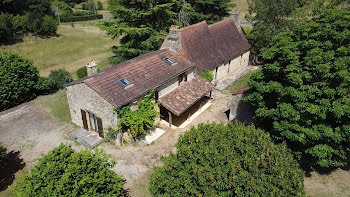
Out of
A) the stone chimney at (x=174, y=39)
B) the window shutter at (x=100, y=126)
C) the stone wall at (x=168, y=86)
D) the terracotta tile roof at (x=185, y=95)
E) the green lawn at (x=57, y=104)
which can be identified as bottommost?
the green lawn at (x=57, y=104)

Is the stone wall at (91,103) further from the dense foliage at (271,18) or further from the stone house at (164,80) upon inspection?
the dense foliage at (271,18)

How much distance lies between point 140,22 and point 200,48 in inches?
326

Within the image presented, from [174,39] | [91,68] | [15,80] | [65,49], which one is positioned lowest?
[65,49]

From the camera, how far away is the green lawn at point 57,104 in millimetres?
24936

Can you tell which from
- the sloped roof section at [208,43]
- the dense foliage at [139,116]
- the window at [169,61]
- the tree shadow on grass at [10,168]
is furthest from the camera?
the sloped roof section at [208,43]

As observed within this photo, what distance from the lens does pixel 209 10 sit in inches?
1582

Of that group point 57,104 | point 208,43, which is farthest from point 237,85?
point 57,104

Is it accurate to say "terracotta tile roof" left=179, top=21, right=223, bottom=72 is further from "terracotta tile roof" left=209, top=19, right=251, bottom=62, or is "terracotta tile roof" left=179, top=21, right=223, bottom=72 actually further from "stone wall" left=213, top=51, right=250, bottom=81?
"stone wall" left=213, top=51, right=250, bottom=81

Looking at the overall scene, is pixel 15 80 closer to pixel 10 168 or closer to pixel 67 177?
pixel 10 168

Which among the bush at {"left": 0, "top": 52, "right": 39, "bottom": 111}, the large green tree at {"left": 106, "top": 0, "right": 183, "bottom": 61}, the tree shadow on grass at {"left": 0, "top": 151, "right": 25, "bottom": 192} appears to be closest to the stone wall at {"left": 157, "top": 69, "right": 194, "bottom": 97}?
the large green tree at {"left": 106, "top": 0, "right": 183, "bottom": 61}

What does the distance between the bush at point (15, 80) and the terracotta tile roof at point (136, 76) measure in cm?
840

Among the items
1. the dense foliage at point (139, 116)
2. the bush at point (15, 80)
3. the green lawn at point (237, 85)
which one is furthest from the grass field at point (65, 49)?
the green lawn at point (237, 85)

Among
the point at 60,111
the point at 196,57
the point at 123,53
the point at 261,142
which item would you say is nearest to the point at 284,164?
the point at 261,142

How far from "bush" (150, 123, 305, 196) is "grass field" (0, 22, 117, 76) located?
1110 inches
